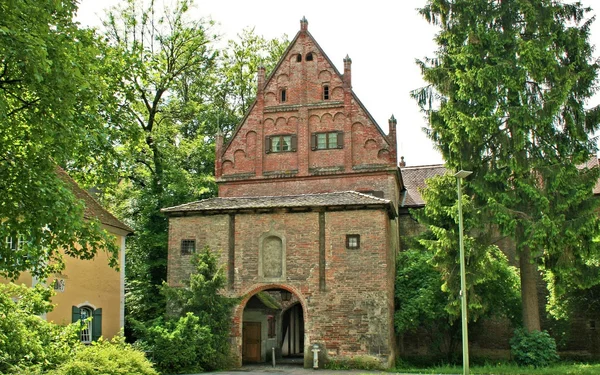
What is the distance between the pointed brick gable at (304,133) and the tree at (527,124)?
4154 mm

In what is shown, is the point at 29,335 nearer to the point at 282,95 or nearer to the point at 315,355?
the point at 315,355

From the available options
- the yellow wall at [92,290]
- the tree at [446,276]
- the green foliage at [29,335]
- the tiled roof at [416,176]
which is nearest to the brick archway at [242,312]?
the tree at [446,276]

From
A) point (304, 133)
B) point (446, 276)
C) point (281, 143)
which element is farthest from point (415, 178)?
point (446, 276)

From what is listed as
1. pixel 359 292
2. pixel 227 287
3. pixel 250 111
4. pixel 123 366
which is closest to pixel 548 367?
pixel 359 292

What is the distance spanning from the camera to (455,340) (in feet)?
93.4

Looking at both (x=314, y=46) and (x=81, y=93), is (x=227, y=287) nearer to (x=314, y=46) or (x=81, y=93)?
(x=314, y=46)

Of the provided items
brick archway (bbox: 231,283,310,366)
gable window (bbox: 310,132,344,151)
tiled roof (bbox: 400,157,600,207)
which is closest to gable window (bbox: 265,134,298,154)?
gable window (bbox: 310,132,344,151)

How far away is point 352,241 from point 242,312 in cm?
523

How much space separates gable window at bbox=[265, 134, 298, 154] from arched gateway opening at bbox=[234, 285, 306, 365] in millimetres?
6557

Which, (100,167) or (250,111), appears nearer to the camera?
(100,167)

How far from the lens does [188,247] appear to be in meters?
26.8

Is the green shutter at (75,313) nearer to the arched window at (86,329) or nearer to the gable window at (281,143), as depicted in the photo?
the arched window at (86,329)

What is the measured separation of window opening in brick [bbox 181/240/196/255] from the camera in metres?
26.8

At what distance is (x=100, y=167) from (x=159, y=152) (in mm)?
17747
